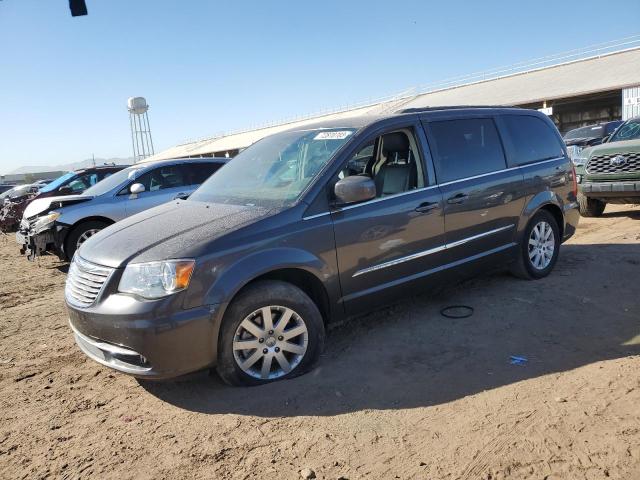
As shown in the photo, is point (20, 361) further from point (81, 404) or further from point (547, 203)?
point (547, 203)

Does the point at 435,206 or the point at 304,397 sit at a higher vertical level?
the point at 435,206

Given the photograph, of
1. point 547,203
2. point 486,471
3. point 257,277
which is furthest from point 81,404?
point 547,203

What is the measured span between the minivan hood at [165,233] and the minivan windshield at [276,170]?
0.72 feet

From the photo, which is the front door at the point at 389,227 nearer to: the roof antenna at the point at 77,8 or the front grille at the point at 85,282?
the front grille at the point at 85,282

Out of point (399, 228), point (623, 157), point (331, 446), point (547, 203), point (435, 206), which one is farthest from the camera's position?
point (623, 157)

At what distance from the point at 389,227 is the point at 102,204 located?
5.77 metres

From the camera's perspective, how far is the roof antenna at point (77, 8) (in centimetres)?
684

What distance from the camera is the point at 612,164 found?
8617 millimetres

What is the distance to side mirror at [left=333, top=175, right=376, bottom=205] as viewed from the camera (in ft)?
12.0

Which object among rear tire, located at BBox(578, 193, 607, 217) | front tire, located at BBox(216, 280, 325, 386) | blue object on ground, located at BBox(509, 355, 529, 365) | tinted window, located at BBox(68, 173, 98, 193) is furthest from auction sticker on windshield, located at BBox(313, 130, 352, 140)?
tinted window, located at BBox(68, 173, 98, 193)

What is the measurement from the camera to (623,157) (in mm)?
8461

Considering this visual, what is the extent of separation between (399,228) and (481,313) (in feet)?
4.24

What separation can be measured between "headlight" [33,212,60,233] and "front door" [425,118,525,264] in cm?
604

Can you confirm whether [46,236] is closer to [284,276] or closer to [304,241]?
[284,276]
